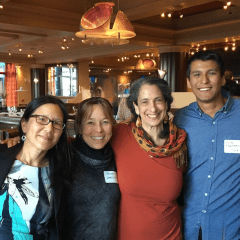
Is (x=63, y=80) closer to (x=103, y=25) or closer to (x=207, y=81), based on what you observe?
(x=103, y=25)

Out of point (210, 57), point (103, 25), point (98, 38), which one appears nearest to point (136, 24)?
point (98, 38)

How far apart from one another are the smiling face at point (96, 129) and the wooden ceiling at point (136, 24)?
4.60 m

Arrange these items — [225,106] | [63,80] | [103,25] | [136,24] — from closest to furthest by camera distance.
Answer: [225,106], [103,25], [136,24], [63,80]

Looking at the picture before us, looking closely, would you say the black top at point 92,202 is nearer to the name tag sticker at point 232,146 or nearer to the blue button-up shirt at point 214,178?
A: the blue button-up shirt at point 214,178

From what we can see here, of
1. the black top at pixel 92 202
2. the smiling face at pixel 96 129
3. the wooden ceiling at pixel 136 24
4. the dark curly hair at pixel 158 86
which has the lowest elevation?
the black top at pixel 92 202

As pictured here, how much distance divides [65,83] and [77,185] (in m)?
14.8

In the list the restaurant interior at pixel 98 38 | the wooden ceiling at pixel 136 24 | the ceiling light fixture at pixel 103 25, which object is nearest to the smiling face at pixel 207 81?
the restaurant interior at pixel 98 38

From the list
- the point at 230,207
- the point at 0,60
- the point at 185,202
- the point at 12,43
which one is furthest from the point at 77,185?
the point at 0,60

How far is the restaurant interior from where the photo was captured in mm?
5023

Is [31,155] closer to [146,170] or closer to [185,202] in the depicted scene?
[146,170]

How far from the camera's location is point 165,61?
10281mm

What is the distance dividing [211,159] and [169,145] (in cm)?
26

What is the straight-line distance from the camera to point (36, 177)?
147cm

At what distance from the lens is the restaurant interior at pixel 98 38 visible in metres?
5.02
